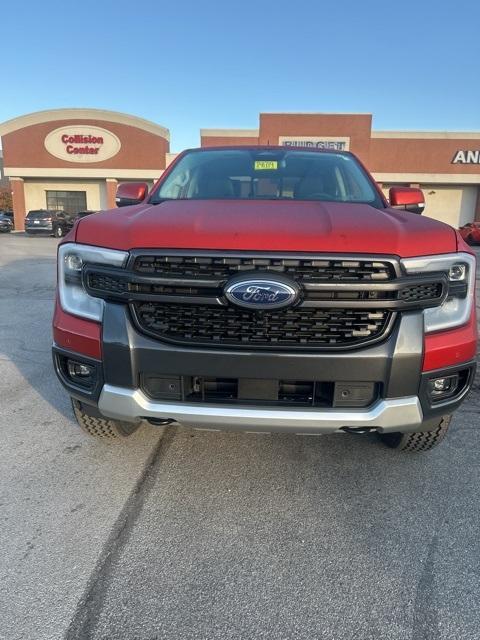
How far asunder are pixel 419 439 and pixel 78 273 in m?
2.12

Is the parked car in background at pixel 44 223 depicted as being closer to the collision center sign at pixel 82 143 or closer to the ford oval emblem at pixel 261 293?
the collision center sign at pixel 82 143

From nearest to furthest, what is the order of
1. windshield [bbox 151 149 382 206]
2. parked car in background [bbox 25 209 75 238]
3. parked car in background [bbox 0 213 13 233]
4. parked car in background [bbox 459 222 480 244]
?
windshield [bbox 151 149 382 206] → parked car in background [bbox 459 222 480 244] → parked car in background [bbox 25 209 75 238] → parked car in background [bbox 0 213 13 233]

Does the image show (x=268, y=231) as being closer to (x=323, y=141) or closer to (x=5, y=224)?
(x=323, y=141)

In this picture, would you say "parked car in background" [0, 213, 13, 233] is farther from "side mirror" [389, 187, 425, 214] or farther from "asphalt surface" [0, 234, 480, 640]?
"side mirror" [389, 187, 425, 214]

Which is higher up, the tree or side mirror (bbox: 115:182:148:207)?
side mirror (bbox: 115:182:148:207)

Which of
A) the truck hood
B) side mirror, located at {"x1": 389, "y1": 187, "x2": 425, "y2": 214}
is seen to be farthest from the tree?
the truck hood

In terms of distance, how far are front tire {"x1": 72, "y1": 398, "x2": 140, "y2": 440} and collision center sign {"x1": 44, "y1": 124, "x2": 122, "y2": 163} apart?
1246 inches

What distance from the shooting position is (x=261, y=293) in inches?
74.4

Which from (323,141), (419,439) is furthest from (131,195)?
(323,141)

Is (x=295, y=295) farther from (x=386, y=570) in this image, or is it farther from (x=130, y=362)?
(x=386, y=570)

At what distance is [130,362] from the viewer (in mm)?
2014

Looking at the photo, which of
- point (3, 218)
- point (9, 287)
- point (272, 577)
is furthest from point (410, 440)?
point (3, 218)

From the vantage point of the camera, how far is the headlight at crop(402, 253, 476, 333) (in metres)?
1.98

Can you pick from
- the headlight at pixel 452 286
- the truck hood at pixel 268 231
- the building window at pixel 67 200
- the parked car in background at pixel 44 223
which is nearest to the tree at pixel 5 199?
the building window at pixel 67 200
